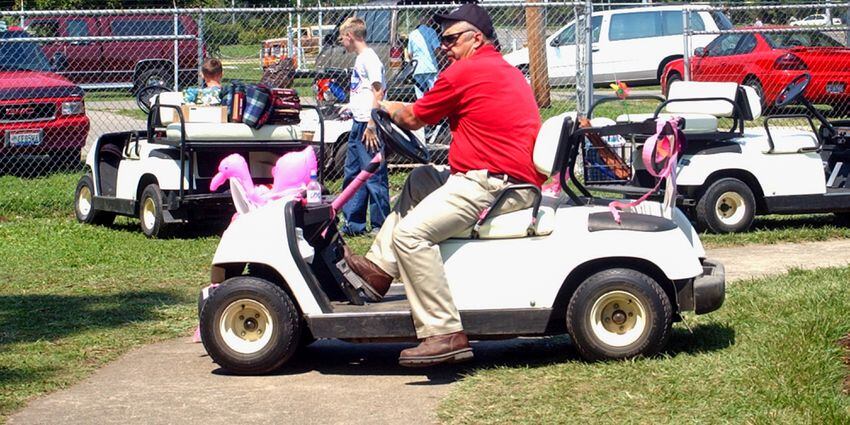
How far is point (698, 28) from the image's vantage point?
25719mm

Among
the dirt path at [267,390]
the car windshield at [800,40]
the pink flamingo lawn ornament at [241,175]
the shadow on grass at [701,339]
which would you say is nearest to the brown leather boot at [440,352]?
the dirt path at [267,390]

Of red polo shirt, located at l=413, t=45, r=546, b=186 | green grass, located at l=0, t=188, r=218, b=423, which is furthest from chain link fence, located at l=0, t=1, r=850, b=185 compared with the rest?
red polo shirt, located at l=413, t=45, r=546, b=186

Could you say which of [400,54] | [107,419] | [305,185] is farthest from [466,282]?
[400,54]

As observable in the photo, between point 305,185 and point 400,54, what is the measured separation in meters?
10.4

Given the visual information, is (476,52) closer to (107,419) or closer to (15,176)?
(107,419)

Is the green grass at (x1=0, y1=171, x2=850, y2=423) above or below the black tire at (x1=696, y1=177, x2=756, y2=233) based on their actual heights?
below

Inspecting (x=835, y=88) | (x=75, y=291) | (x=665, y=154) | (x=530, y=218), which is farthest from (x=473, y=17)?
(x=835, y=88)

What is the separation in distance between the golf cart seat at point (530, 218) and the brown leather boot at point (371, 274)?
1.58 feet

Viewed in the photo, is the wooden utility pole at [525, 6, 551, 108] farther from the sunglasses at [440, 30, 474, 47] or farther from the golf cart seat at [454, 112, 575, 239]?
the golf cart seat at [454, 112, 575, 239]

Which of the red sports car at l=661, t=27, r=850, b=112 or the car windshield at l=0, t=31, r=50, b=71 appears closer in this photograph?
the car windshield at l=0, t=31, r=50, b=71

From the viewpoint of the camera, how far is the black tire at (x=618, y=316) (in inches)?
240

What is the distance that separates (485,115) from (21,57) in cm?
1170

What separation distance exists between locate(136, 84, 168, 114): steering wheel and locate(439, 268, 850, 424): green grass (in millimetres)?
6328

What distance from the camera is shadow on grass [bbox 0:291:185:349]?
748cm
